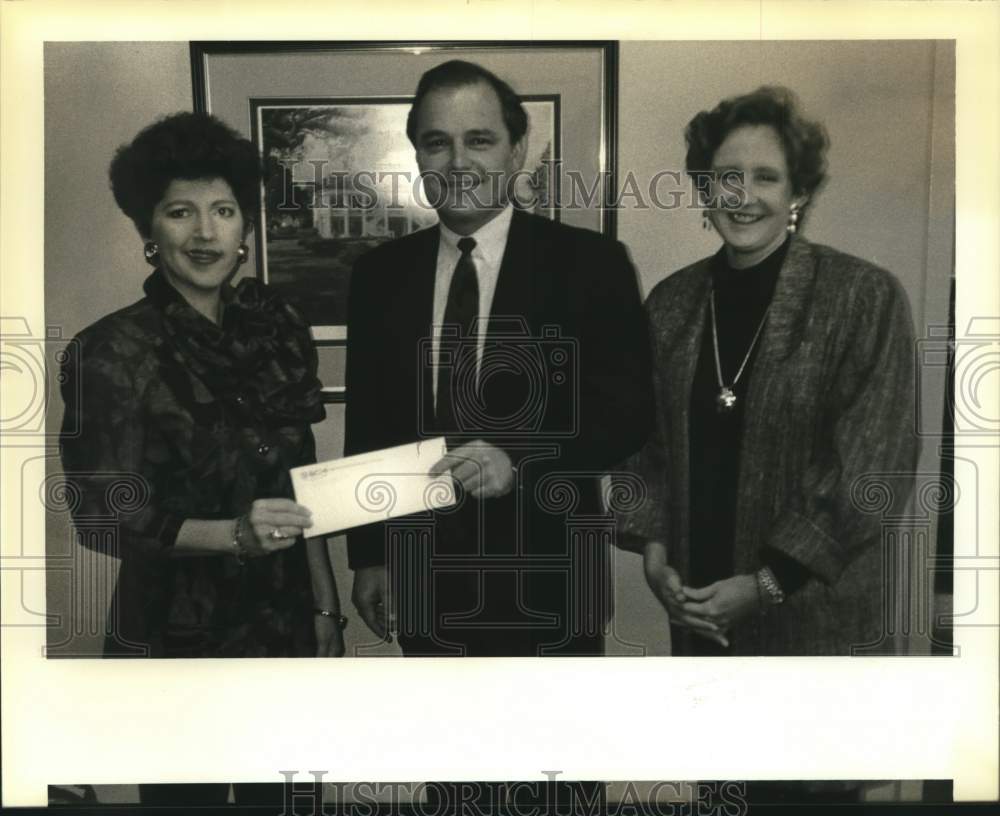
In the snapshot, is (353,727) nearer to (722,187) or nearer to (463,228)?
(463,228)

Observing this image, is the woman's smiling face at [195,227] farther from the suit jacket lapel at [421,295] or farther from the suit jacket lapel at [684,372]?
the suit jacket lapel at [684,372]

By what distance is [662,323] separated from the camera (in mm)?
2299

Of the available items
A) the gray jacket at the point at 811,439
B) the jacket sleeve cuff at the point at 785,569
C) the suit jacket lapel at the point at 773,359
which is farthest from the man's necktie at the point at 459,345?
the jacket sleeve cuff at the point at 785,569

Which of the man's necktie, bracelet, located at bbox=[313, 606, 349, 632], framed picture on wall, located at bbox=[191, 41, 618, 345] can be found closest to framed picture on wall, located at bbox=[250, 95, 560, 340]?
framed picture on wall, located at bbox=[191, 41, 618, 345]

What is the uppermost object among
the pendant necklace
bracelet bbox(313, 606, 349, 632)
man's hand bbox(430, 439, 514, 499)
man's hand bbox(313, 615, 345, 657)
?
the pendant necklace

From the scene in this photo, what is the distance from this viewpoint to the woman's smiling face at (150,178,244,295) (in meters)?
2.28

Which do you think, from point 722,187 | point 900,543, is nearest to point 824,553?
point 900,543

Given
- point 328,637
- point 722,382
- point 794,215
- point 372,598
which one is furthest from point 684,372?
point 328,637

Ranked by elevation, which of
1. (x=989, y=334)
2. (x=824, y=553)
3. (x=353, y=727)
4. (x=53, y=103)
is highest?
(x=53, y=103)

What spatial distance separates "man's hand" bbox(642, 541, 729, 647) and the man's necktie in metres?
0.48

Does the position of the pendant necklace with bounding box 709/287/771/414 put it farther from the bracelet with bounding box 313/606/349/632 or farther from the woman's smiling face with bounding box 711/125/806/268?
the bracelet with bounding box 313/606/349/632

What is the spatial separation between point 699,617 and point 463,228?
3.16 ft

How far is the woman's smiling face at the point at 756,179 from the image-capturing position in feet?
7.48

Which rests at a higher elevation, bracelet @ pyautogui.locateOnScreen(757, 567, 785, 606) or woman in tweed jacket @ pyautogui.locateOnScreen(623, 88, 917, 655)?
woman in tweed jacket @ pyautogui.locateOnScreen(623, 88, 917, 655)
